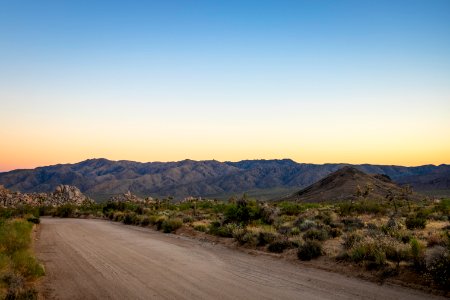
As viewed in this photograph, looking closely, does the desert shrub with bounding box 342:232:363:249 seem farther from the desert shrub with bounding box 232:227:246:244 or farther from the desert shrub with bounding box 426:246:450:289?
the desert shrub with bounding box 232:227:246:244

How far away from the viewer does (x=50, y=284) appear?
43.4ft

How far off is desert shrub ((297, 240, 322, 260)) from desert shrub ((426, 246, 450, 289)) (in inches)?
200

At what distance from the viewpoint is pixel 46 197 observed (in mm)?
106875

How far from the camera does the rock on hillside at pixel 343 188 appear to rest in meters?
Answer: 96.2

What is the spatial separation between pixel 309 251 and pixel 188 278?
19.8ft

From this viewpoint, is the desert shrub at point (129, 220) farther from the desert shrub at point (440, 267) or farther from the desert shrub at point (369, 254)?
the desert shrub at point (440, 267)

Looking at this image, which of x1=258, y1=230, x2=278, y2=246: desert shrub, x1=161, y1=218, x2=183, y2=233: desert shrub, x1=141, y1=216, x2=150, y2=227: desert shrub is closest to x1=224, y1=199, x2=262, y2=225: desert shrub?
x1=161, y1=218, x2=183, y2=233: desert shrub

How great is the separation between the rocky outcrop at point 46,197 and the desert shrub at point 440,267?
8960 centimetres

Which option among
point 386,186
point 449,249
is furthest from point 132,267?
point 386,186

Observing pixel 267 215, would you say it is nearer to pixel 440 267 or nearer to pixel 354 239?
pixel 354 239

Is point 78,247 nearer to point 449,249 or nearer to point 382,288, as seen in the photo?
point 382,288

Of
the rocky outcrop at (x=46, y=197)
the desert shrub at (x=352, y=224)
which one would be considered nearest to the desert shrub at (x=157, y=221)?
the desert shrub at (x=352, y=224)

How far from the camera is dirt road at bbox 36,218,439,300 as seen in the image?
11461mm

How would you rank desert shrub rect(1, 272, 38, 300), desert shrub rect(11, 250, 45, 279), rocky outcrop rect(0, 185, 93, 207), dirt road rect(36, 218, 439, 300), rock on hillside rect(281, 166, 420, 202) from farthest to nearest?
rock on hillside rect(281, 166, 420, 202), rocky outcrop rect(0, 185, 93, 207), desert shrub rect(11, 250, 45, 279), dirt road rect(36, 218, 439, 300), desert shrub rect(1, 272, 38, 300)
